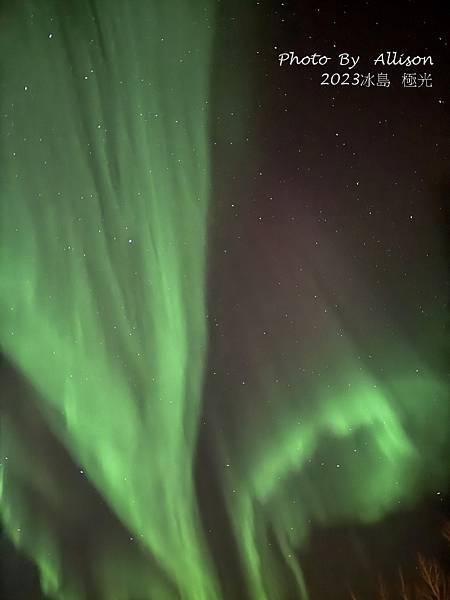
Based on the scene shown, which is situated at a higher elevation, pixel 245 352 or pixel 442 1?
pixel 442 1

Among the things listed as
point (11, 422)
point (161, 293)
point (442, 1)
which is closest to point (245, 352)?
point (161, 293)

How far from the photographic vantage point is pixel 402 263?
1433 millimetres

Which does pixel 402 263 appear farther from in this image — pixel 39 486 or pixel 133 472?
pixel 39 486

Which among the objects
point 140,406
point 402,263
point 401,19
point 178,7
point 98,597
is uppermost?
point 178,7

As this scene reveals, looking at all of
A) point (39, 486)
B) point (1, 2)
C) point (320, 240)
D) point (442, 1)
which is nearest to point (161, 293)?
point (320, 240)

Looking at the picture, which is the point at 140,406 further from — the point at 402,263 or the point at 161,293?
the point at 402,263

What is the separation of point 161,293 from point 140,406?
0.87 feet

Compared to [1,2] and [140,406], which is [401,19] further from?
[140,406]

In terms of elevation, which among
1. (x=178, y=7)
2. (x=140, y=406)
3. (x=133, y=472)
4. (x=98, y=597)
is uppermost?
(x=178, y=7)

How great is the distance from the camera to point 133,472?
4.54 ft

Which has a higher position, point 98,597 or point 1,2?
point 1,2

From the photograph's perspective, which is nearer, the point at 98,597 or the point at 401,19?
the point at 98,597

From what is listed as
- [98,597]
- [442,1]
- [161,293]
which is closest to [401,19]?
[442,1]

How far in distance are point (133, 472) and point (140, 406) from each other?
0.15 meters
